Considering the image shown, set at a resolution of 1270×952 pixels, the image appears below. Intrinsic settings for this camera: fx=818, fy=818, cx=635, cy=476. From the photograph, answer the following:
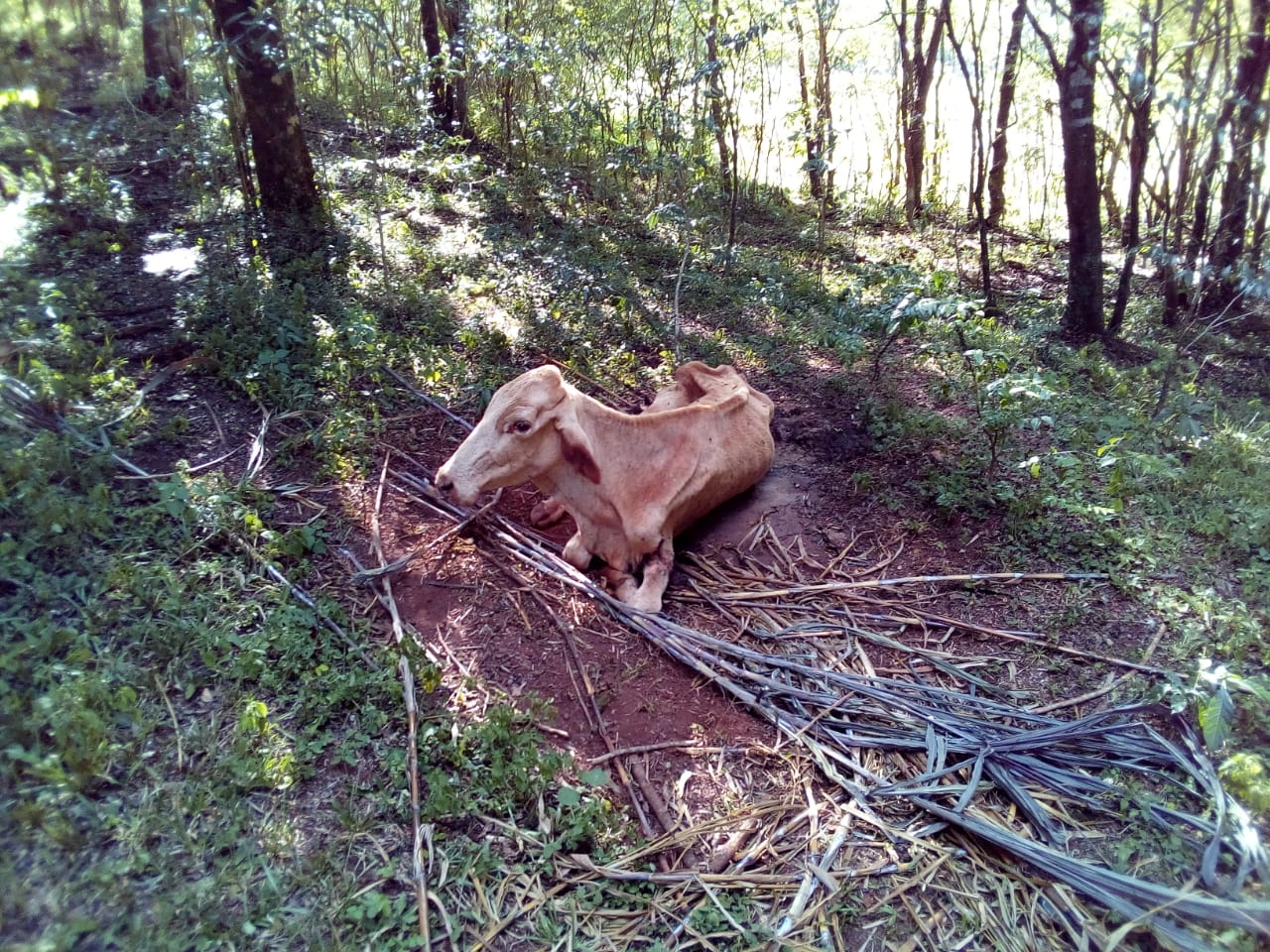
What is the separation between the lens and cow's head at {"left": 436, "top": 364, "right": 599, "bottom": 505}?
13.0 ft

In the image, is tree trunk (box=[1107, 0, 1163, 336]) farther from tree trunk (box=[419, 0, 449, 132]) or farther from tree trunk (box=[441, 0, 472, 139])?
tree trunk (box=[419, 0, 449, 132])

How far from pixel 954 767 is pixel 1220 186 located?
24.7 feet

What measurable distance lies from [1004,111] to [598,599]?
30.5ft

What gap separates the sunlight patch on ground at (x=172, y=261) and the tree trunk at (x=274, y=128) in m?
0.78

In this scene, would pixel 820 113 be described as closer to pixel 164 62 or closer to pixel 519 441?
pixel 164 62


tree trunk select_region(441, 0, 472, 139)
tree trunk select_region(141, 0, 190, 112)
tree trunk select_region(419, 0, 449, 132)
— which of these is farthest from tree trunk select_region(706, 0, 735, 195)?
tree trunk select_region(141, 0, 190, 112)

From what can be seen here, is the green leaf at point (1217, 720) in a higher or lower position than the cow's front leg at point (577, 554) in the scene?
lower

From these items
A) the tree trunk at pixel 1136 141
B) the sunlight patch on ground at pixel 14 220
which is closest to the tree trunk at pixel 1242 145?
the tree trunk at pixel 1136 141

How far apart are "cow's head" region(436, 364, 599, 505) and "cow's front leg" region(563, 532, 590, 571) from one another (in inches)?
18.8

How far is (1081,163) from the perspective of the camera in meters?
6.82

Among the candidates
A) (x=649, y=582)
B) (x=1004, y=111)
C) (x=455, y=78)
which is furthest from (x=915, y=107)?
(x=649, y=582)

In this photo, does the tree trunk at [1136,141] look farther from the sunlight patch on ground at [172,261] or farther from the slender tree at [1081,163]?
the sunlight patch on ground at [172,261]

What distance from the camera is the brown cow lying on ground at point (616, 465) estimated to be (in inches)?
158

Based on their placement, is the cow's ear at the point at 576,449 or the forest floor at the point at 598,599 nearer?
the forest floor at the point at 598,599
